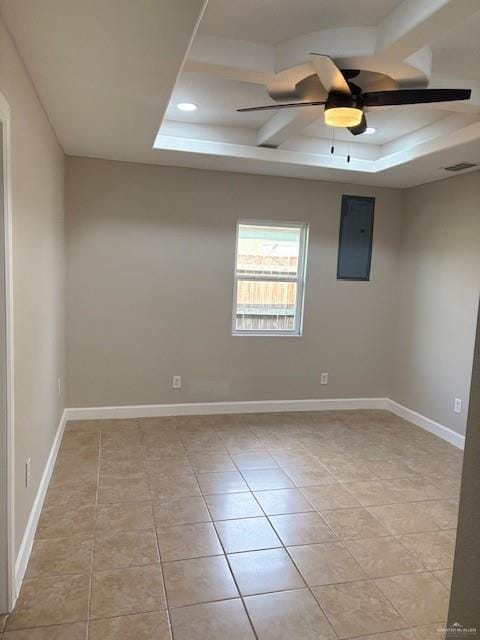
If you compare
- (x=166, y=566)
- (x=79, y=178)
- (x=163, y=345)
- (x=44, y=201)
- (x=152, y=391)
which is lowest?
(x=166, y=566)

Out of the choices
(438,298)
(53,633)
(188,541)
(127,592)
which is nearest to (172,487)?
(188,541)

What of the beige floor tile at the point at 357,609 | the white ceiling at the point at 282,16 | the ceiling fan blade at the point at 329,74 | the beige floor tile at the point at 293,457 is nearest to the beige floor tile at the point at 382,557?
the beige floor tile at the point at 357,609

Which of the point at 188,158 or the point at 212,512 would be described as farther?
the point at 188,158

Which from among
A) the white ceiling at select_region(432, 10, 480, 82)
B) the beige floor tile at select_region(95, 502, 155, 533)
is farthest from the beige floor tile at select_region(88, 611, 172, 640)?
the white ceiling at select_region(432, 10, 480, 82)

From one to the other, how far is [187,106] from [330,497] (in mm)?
2980

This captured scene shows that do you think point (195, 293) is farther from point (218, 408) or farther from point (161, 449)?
point (161, 449)

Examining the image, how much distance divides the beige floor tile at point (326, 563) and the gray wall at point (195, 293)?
233 cm

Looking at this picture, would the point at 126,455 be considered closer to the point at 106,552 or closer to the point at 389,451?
the point at 106,552

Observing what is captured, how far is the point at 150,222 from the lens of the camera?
4336 mm

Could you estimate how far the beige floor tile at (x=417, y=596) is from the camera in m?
2.04

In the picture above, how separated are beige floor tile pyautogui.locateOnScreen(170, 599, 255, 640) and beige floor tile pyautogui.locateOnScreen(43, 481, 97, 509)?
3.72ft

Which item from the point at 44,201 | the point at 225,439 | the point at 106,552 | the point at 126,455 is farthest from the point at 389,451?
the point at 44,201

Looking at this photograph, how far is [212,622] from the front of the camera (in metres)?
1.96

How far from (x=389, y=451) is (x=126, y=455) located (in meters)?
2.21
